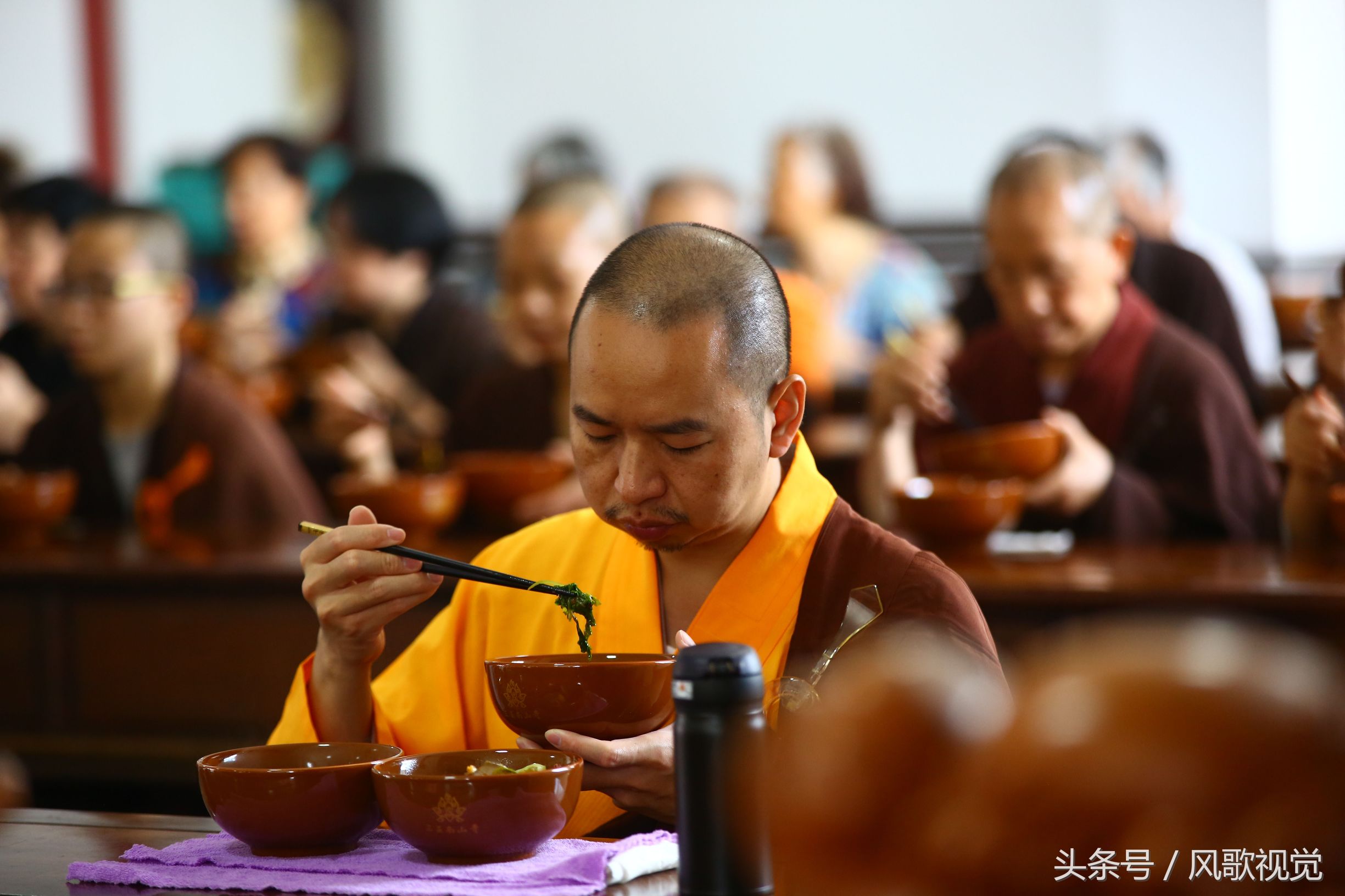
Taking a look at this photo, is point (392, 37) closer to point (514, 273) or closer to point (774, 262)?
point (774, 262)

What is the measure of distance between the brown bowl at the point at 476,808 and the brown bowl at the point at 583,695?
0.22 ft

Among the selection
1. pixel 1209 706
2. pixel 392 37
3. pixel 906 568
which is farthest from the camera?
pixel 392 37

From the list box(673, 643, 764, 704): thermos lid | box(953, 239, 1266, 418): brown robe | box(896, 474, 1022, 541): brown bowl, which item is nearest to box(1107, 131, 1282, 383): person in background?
box(953, 239, 1266, 418): brown robe

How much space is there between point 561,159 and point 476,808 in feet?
17.5

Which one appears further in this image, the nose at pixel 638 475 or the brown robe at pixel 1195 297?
the brown robe at pixel 1195 297

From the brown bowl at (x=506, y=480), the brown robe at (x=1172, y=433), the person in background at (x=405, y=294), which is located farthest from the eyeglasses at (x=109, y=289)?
the brown robe at (x=1172, y=433)

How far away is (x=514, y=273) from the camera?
3.77 metres

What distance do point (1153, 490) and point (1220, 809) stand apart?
276cm

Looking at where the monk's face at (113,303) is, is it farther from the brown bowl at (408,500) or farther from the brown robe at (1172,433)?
the brown robe at (1172,433)

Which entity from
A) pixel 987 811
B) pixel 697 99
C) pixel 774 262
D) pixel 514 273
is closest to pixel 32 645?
pixel 514 273

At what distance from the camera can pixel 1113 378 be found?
3.13 metres

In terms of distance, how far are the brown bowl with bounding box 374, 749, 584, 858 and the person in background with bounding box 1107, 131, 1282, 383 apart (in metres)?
3.69

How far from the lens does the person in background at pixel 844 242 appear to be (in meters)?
5.03

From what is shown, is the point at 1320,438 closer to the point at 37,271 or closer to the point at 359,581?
the point at 359,581
